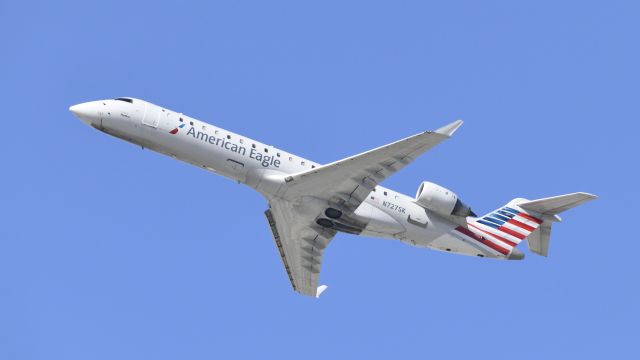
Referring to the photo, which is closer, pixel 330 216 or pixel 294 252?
pixel 330 216

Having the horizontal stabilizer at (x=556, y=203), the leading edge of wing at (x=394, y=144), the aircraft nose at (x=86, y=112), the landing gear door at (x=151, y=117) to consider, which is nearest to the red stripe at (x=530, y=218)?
the horizontal stabilizer at (x=556, y=203)

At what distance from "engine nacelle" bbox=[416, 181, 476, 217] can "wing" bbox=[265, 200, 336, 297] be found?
365 cm

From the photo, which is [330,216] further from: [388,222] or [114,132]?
[114,132]

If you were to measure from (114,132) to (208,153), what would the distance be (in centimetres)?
323

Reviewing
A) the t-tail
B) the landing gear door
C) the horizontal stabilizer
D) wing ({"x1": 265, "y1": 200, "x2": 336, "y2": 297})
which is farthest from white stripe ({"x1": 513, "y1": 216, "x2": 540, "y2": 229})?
the landing gear door

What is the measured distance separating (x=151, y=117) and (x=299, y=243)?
768cm

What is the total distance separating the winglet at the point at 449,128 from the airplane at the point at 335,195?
16.2 inches

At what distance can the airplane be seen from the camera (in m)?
27.6

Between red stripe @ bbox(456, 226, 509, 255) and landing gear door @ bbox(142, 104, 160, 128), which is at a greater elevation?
landing gear door @ bbox(142, 104, 160, 128)

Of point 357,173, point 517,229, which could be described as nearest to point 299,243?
point 357,173

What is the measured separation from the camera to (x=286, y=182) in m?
27.9

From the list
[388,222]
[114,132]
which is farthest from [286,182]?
[114,132]

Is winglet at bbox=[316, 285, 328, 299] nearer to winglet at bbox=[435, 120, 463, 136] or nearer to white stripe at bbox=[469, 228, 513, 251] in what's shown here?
white stripe at bbox=[469, 228, 513, 251]

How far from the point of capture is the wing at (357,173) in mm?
25625
